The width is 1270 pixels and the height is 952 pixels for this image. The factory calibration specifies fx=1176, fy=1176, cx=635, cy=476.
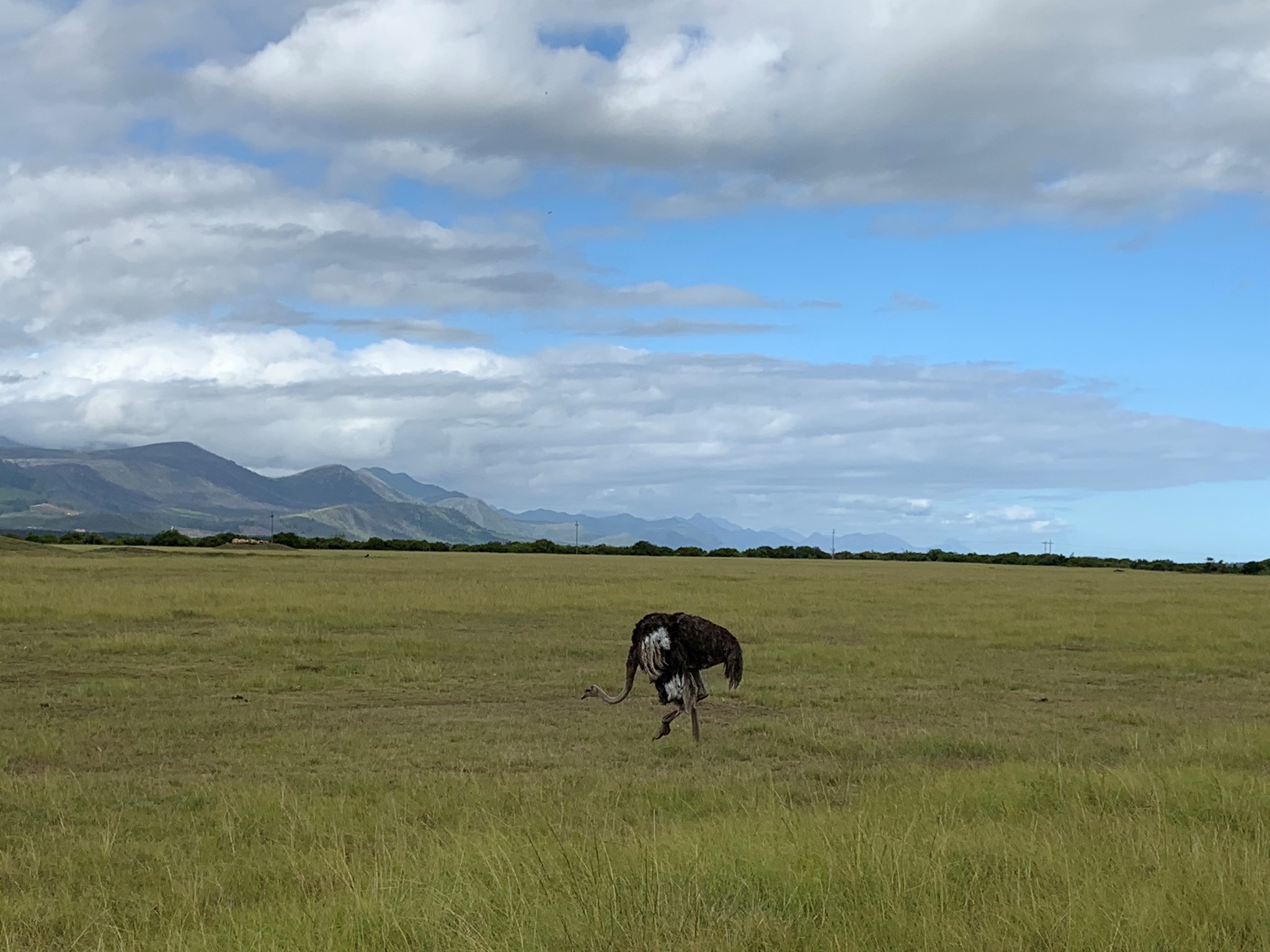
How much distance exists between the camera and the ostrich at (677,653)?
12750mm

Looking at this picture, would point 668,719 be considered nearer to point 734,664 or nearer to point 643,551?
point 734,664

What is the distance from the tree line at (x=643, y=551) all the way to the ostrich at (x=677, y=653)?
74.6 m

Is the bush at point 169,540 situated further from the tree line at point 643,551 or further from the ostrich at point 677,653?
the ostrich at point 677,653

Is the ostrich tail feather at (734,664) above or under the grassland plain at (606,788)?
above

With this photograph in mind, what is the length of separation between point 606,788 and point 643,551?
Answer: 89202 mm

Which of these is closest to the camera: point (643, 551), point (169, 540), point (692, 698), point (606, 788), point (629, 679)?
point (606, 788)

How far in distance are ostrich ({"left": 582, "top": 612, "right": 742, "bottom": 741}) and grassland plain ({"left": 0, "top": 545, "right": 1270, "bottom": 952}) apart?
79 centimetres

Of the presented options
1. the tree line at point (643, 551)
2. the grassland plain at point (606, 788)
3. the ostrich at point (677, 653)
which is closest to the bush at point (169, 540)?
the tree line at point (643, 551)

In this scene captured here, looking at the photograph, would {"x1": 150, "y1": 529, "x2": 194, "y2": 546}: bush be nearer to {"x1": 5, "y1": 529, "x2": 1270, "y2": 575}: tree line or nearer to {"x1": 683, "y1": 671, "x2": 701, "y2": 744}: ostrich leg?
{"x1": 5, "y1": 529, "x2": 1270, "y2": 575}: tree line

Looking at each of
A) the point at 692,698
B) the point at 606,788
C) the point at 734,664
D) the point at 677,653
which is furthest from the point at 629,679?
the point at 606,788

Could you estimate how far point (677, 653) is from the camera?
41.9 feet

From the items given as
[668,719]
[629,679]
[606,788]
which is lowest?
[606,788]

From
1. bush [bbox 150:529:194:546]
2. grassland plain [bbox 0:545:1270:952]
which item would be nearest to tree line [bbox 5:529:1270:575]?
bush [bbox 150:529:194:546]

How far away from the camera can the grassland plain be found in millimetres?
5922
